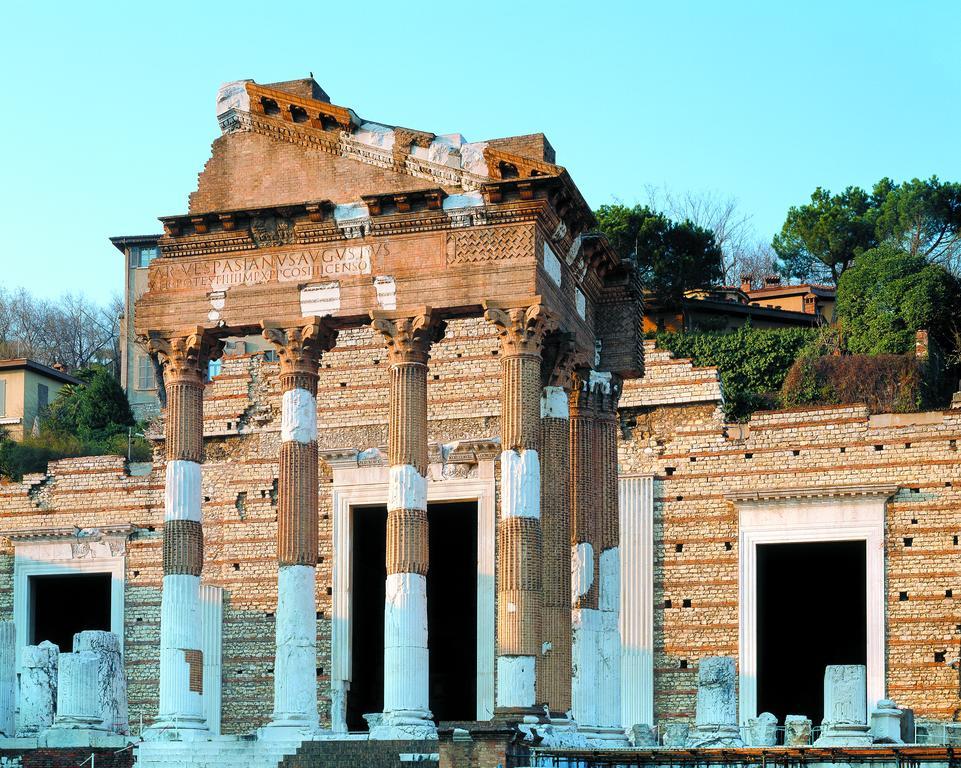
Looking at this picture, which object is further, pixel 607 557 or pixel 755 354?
pixel 755 354

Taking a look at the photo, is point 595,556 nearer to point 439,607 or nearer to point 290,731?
point 290,731

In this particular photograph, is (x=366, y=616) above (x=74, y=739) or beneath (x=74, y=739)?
above

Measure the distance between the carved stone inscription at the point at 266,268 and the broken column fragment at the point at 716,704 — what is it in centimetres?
766

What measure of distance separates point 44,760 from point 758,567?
42.5 ft

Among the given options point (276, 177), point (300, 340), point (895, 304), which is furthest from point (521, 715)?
point (895, 304)

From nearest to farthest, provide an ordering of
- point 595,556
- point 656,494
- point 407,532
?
point 407,532 → point 595,556 → point 656,494

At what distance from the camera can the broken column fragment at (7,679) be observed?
2891 cm

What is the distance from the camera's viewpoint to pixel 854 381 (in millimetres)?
39250

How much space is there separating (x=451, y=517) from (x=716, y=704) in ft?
36.6

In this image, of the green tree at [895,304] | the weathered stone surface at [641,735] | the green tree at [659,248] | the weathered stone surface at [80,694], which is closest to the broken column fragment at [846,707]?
the weathered stone surface at [641,735]

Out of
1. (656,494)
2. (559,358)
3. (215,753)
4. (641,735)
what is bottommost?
(641,735)

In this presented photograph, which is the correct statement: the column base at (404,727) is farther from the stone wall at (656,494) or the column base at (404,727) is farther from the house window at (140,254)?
the house window at (140,254)

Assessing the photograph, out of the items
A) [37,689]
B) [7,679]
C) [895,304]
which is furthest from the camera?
[895,304]

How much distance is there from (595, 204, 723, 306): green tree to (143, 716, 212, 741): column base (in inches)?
958
